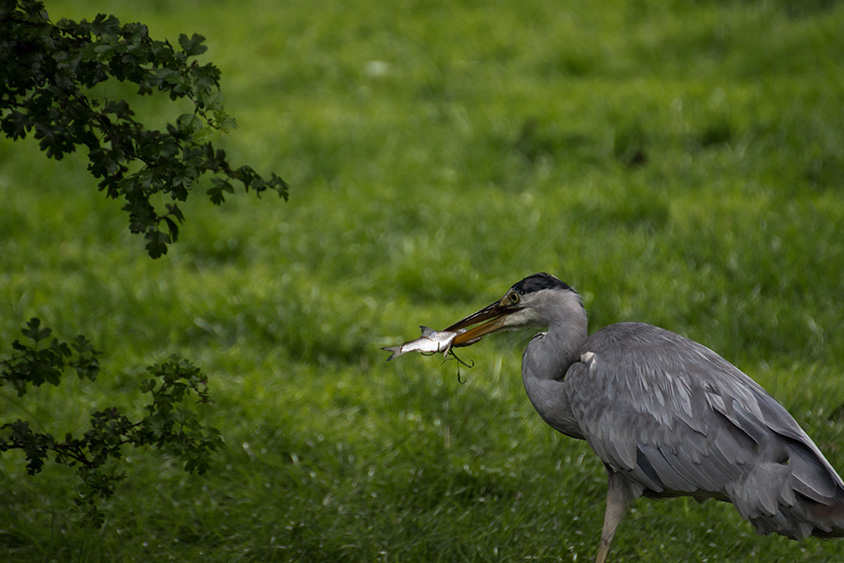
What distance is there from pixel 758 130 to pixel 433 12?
4173mm

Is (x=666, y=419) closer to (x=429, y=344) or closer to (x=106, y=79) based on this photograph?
(x=429, y=344)

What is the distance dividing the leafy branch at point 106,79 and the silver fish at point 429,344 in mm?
1083

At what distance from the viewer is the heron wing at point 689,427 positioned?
3037 millimetres

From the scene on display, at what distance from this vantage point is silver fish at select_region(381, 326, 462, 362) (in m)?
3.63

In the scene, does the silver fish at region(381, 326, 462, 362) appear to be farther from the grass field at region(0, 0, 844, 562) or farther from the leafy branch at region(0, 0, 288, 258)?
the leafy branch at region(0, 0, 288, 258)

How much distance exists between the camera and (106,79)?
2.95 m

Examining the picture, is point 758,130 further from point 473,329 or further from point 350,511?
point 350,511

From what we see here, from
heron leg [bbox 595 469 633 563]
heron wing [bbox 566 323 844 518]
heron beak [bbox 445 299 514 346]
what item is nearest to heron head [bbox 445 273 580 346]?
heron beak [bbox 445 299 514 346]

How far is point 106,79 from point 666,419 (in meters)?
2.37

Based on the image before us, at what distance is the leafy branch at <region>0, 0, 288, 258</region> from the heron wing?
1.72 meters

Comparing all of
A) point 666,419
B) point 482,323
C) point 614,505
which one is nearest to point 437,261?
point 482,323

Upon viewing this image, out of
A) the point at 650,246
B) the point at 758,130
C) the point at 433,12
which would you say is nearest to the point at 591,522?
the point at 650,246

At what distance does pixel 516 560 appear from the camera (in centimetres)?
372

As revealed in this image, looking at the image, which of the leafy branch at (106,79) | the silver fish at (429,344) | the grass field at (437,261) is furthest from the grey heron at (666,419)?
the leafy branch at (106,79)
